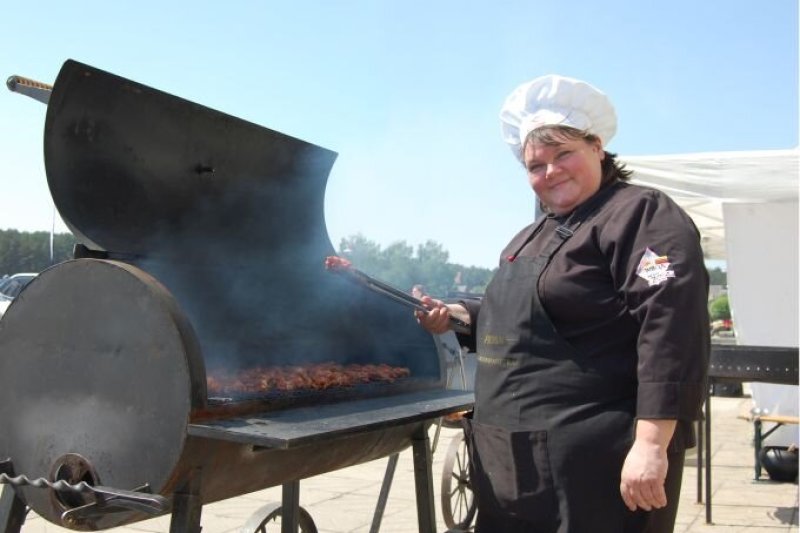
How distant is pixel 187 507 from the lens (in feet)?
6.37

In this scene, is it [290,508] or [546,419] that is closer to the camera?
[546,419]

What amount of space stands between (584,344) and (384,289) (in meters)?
0.86

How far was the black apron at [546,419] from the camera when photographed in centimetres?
182

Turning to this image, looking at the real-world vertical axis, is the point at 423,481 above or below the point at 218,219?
below

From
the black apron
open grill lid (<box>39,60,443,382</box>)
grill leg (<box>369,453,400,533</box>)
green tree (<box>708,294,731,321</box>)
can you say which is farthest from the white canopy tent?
green tree (<box>708,294,731,321</box>)

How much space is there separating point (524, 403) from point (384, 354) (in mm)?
1635

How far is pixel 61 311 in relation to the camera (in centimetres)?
211

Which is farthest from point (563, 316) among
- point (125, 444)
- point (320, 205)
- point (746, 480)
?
point (746, 480)

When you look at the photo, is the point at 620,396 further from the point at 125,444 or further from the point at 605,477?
the point at 125,444

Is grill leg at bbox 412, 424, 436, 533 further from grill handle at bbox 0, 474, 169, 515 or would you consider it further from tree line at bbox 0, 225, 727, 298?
grill handle at bbox 0, 474, 169, 515

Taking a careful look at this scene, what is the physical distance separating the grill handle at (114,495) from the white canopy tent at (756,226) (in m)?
5.50

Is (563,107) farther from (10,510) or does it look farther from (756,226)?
(756,226)

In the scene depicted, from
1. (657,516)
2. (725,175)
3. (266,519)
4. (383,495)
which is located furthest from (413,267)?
(725,175)

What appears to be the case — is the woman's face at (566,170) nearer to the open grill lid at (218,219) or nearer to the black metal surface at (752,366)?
the open grill lid at (218,219)
